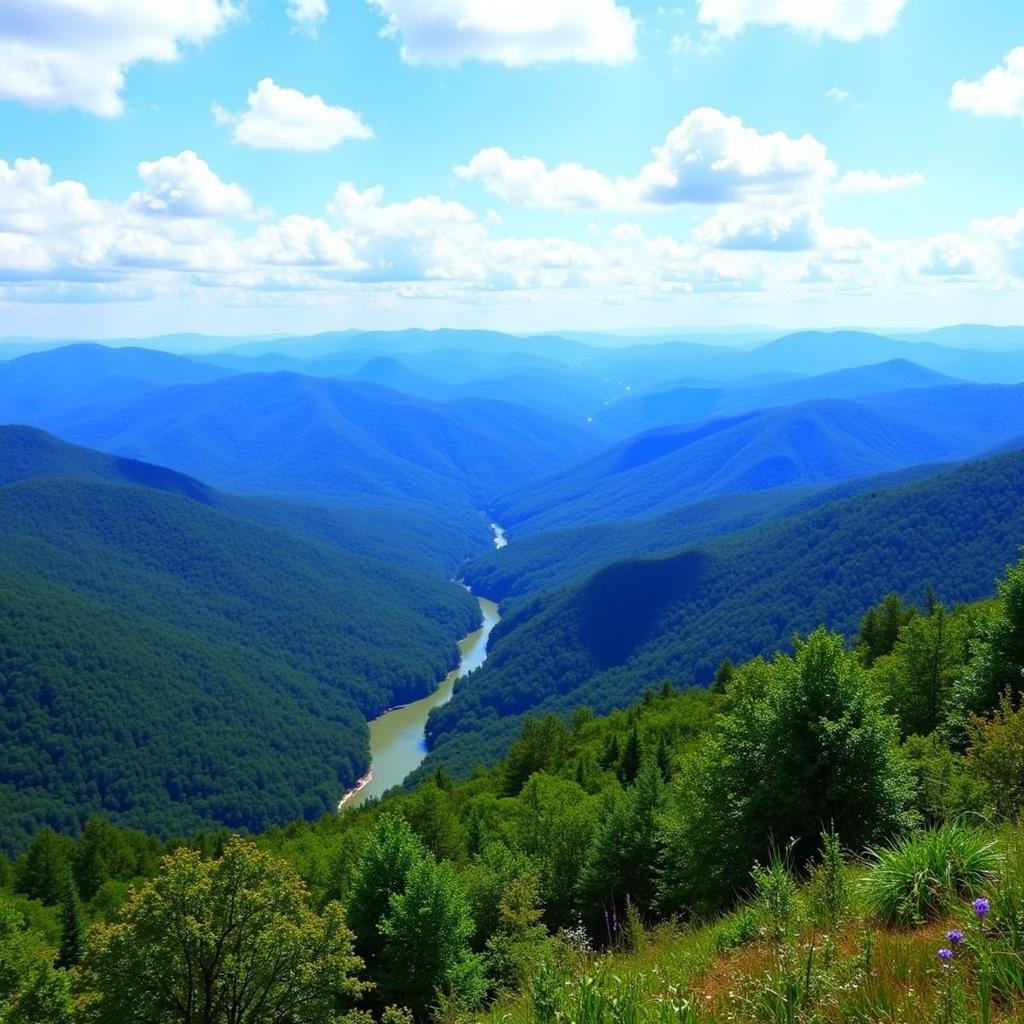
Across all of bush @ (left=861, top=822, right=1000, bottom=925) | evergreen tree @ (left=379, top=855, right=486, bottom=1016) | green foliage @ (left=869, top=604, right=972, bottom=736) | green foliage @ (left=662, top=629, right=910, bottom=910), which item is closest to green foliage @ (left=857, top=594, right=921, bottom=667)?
green foliage @ (left=869, top=604, right=972, bottom=736)

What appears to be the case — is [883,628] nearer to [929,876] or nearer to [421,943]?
[421,943]

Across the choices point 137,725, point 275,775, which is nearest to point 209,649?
point 137,725

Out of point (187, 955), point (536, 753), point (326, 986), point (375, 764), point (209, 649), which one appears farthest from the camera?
point (209, 649)

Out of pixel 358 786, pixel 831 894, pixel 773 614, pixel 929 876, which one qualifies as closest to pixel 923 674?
pixel 929 876

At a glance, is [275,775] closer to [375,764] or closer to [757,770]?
[375,764]

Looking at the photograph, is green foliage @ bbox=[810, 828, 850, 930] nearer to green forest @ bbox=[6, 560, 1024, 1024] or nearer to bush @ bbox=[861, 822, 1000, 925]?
green forest @ bbox=[6, 560, 1024, 1024]
